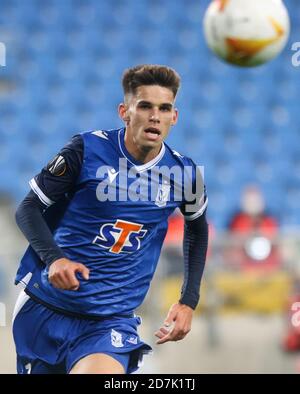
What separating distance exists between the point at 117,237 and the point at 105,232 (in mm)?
64

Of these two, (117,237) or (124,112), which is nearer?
(117,237)

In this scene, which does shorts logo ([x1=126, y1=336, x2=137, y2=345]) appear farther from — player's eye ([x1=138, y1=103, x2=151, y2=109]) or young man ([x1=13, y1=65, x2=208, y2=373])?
player's eye ([x1=138, y1=103, x2=151, y2=109])

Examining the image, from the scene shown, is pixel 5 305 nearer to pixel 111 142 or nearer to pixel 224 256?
pixel 224 256

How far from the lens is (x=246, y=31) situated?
4.79 metres

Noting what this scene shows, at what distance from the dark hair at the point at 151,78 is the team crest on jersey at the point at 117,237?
0.67 meters

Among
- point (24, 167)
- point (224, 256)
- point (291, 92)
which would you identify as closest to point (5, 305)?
point (224, 256)

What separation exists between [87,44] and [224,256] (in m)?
6.65

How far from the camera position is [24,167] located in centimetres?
1225

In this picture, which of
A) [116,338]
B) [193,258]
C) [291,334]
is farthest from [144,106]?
[291,334]

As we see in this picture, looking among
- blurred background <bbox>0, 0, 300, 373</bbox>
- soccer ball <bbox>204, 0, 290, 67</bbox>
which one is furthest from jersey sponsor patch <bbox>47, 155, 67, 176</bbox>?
blurred background <bbox>0, 0, 300, 373</bbox>

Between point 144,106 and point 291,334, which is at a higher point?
point 291,334

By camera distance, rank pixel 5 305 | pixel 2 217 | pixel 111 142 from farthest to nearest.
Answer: pixel 2 217, pixel 5 305, pixel 111 142

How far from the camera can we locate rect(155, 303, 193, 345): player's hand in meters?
4.02

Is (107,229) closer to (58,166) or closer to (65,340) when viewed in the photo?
(58,166)
